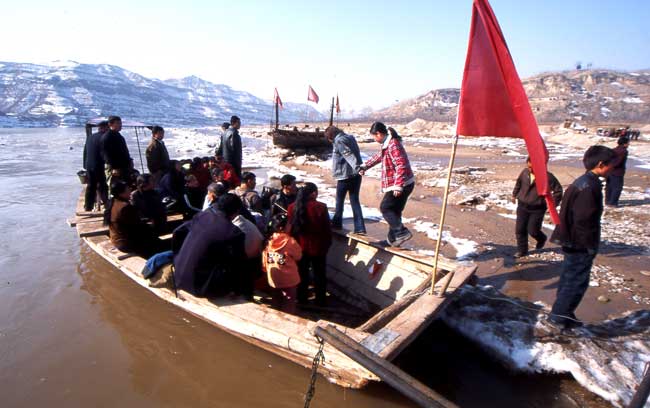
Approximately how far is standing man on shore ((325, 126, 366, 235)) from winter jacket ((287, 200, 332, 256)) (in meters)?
1.15

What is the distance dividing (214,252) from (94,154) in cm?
445

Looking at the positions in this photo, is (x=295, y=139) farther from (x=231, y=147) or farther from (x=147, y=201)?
(x=147, y=201)

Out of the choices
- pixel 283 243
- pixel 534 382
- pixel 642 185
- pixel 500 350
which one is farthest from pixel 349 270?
pixel 642 185

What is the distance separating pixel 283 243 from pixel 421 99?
314ft

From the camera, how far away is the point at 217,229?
2.85m

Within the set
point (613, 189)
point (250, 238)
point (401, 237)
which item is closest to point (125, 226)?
point (250, 238)

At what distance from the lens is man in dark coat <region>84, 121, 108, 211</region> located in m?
5.90

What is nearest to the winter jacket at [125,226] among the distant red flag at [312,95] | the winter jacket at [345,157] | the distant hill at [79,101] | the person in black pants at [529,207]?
the winter jacket at [345,157]

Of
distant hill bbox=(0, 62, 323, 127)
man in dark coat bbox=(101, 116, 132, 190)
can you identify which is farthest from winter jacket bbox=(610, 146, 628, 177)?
distant hill bbox=(0, 62, 323, 127)

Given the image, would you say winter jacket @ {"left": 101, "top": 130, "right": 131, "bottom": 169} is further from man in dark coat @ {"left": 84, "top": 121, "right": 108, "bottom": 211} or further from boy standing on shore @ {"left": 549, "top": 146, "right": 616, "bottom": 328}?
boy standing on shore @ {"left": 549, "top": 146, "right": 616, "bottom": 328}

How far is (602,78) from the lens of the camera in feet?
230

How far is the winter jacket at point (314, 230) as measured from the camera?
340 centimetres

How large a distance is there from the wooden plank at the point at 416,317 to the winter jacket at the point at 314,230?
1109mm

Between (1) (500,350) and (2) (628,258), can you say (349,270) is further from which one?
(2) (628,258)
